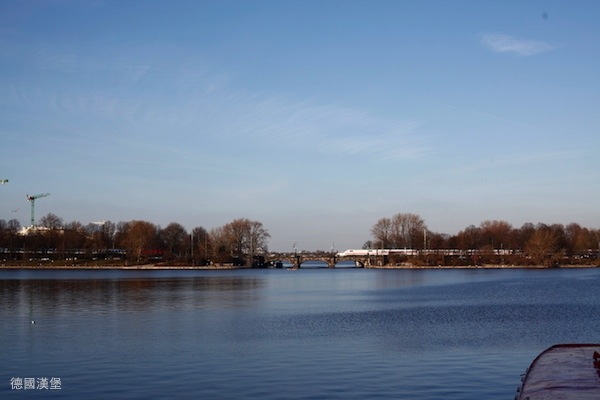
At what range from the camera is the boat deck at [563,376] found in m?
18.9

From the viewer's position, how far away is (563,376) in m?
21.5

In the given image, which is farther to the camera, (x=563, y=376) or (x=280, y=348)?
(x=280, y=348)

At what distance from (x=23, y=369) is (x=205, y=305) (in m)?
39.4

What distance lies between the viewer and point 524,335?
150ft

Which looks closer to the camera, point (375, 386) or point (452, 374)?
point (375, 386)

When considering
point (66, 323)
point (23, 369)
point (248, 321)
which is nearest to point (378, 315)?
point (248, 321)

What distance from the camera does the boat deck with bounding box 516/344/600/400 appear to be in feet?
61.9

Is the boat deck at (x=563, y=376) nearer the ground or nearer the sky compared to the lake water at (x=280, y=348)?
nearer the sky

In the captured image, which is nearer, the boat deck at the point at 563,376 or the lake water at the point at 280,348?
the boat deck at the point at 563,376

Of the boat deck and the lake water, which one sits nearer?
the boat deck

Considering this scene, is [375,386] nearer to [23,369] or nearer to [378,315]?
[23,369]

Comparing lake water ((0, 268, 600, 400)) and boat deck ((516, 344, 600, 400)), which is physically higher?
boat deck ((516, 344, 600, 400))

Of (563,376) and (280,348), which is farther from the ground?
(563,376)

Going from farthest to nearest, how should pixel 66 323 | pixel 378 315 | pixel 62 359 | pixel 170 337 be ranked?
pixel 378 315 < pixel 66 323 < pixel 170 337 < pixel 62 359
